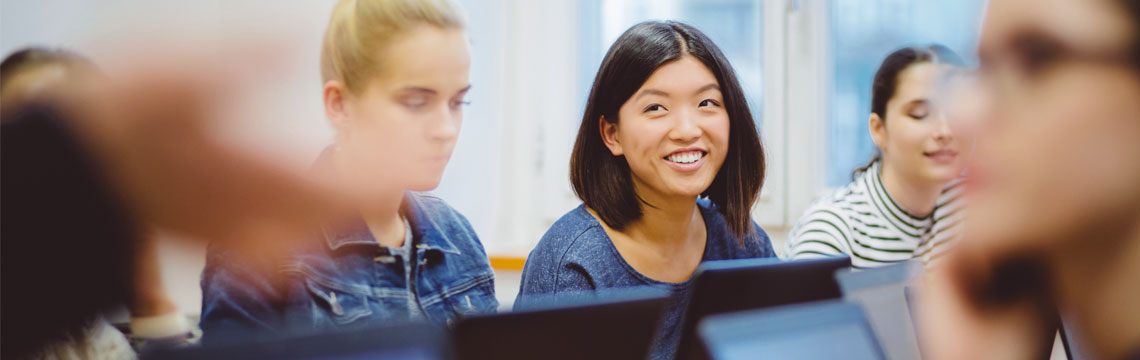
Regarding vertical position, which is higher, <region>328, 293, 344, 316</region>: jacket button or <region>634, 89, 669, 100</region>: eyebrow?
<region>634, 89, 669, 100</region>: eyebrow

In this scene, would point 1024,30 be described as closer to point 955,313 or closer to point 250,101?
point 955,313

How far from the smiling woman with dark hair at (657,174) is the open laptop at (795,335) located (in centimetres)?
41

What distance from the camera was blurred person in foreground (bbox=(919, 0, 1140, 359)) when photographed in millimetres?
323

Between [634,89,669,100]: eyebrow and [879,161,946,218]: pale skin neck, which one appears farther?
[879,161,946,218]: pale skin neck

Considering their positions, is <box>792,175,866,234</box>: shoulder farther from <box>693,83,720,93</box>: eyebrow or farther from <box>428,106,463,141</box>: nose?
<box>428,106,463,141</box>: nose

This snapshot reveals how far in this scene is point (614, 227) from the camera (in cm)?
101

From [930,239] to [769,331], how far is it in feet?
2.36

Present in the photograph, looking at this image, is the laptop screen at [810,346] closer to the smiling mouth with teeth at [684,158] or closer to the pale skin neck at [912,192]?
the smiling mouth with teeth at [684,158]

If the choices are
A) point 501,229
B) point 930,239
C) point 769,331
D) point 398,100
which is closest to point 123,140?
point 398,100

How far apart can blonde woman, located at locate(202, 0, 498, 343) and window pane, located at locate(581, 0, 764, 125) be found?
887 mm

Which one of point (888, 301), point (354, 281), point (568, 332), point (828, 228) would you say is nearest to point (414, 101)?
point (354, 281)

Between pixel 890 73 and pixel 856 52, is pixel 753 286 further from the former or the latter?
pixel 856 52

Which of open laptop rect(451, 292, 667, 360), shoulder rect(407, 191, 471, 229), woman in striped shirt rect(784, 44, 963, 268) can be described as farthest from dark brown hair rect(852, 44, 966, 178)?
open laptop rect(451, 292, 667, 360)

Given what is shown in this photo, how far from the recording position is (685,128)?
900mm
